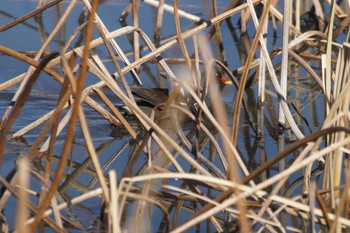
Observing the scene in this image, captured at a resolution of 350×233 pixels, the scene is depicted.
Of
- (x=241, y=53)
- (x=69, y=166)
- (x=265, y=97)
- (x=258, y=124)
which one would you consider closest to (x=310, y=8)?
(x=241, y=53)

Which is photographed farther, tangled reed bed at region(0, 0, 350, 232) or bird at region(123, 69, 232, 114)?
bird at region(123, 69, 232, 114)

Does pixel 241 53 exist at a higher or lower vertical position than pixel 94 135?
higher

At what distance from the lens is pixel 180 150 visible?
288cm

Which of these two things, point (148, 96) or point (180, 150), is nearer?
point (180, 150)

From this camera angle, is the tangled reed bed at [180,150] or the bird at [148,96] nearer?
the tangled reed bed at [180,150]

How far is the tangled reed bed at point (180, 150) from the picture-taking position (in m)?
2.58

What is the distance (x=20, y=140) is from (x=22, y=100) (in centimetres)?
174

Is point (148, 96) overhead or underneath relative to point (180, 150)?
overhead

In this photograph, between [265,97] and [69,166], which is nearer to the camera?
[69,166]

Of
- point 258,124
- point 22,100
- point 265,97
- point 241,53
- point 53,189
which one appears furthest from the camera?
point 241,53

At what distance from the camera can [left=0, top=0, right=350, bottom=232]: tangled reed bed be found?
8.48ft

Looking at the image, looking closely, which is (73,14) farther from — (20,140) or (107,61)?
(20,140)

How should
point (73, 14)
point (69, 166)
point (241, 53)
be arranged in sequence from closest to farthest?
point (69, 166) < point (241, 53) < point (73, 14)

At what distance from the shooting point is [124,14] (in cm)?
668
